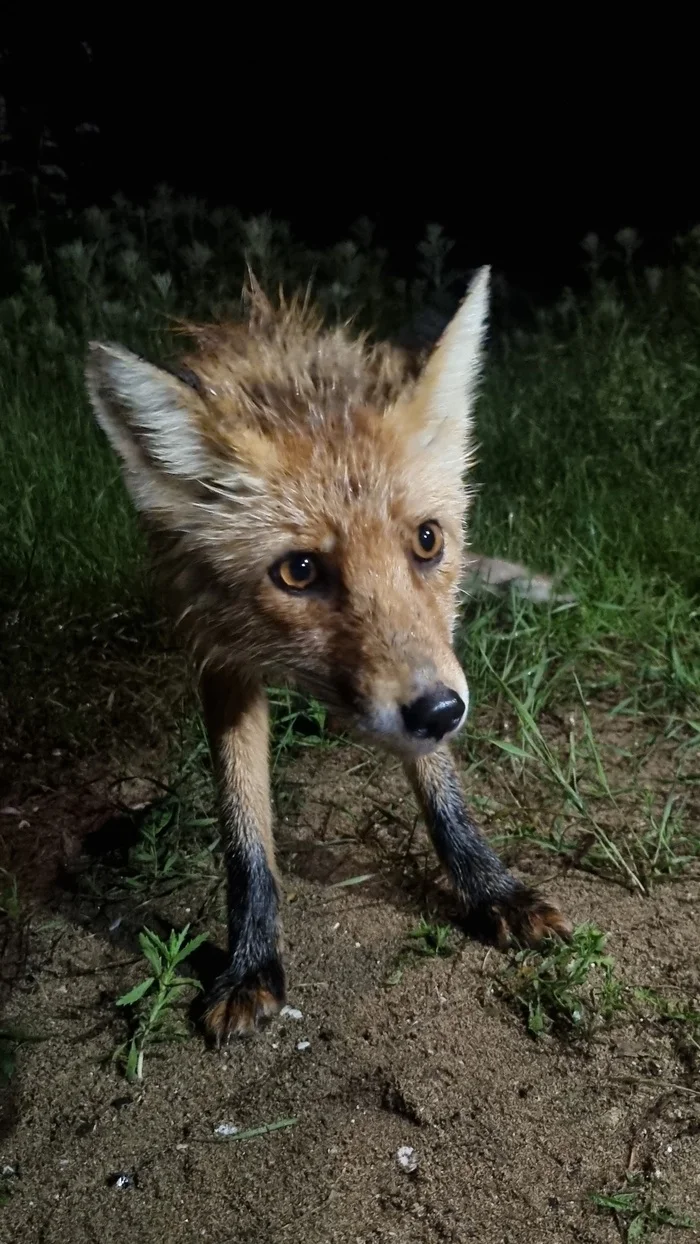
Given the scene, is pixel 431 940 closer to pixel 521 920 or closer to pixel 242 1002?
pixel 521 920

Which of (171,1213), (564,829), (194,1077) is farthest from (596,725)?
(171,1213)

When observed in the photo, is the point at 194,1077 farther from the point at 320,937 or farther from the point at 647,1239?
the point at 647,1239

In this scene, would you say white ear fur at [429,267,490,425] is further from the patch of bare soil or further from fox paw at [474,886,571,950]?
the patch of bare soil

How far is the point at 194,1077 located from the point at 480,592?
2153 millimetres

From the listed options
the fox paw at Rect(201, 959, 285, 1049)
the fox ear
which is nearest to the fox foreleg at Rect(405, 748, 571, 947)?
the fox paw at Rect(201, 959, 285, 1049)

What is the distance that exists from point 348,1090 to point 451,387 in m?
1.56

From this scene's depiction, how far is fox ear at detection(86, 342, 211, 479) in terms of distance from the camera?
212cm

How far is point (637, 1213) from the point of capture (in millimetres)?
1958

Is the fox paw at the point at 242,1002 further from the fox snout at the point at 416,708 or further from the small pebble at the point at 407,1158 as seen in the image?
the fox snout at the point at 416,708

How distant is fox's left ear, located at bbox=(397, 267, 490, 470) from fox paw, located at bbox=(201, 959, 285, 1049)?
1304 millimetres

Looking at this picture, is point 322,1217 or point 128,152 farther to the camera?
point 128,152

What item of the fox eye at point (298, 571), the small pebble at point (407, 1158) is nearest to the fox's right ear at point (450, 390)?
the fox eye at point (298, 571)

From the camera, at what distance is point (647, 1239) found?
6.27 feet

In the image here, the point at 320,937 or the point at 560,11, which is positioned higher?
the point at 560,11
